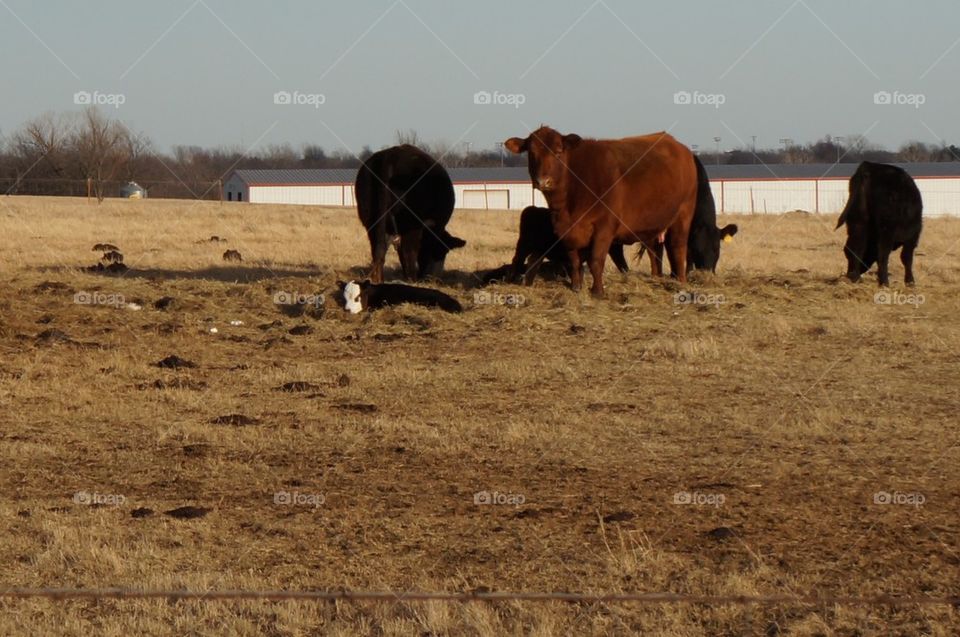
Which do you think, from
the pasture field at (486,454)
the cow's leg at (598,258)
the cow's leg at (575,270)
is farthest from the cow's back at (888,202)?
the cow's leg at (575,270)

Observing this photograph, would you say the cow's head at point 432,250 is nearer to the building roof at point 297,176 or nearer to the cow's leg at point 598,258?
the cow's leg at point 598,258

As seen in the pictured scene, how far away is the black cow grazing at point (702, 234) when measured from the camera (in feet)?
60.1

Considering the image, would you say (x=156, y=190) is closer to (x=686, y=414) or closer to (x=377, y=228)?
(x=377, y=228)

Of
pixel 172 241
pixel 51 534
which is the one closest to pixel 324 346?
pixel 51 534

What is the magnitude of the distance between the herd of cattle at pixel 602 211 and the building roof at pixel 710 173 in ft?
176

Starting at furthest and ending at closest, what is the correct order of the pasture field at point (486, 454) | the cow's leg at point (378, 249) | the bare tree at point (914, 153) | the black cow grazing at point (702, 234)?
→ the bare tree at point (914, 153) < the black cow grazing at point (702, 234) < the cow's leg at point (378, 249) < the pasture field at point (486, 454)

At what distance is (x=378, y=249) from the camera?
667 inches

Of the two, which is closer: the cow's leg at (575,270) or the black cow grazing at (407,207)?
the cow's leg at (575,270)

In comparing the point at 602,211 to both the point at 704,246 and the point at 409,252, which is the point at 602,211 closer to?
the point at 409,252

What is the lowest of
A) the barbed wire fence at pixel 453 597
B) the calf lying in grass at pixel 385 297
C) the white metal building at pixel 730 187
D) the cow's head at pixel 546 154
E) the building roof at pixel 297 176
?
the barbed wire fence at pixel 453 597

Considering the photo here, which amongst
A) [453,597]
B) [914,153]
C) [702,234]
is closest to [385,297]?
[702,234]

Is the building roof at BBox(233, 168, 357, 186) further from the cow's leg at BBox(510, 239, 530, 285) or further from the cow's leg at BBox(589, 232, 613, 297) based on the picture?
the cow's leg at BBox(589, 232, 613, 297)

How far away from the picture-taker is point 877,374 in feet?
37.9

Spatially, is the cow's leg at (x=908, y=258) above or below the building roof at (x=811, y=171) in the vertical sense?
below
